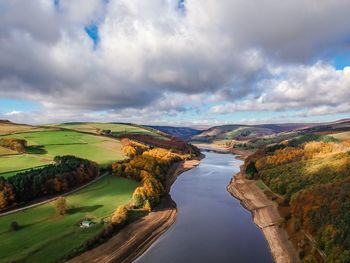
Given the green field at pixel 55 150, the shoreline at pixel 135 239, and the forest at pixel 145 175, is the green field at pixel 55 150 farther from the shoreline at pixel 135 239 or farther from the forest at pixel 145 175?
the shoreline at pixel 135 239

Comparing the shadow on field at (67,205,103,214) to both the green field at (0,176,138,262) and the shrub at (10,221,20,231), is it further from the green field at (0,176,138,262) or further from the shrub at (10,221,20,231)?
the shrub at (10,221,20,231)

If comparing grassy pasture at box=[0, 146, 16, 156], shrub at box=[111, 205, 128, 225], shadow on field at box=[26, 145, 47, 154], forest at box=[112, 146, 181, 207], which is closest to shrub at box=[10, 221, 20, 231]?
shrub at box=[111, 205, 128, 225]

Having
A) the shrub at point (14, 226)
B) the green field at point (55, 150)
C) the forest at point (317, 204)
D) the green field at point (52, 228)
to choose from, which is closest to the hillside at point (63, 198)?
the green field at point (52, 228)

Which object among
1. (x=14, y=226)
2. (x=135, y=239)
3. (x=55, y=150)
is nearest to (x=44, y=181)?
(x=14, y=226)

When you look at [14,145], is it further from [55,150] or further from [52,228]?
[52,228]

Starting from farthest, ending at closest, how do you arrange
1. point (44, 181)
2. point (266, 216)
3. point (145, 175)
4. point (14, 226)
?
point (145, 175) < point (44, 181) < point (266, 216) < point (14, 226)

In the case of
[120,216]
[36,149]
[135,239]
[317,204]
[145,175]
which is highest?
[36,149]
